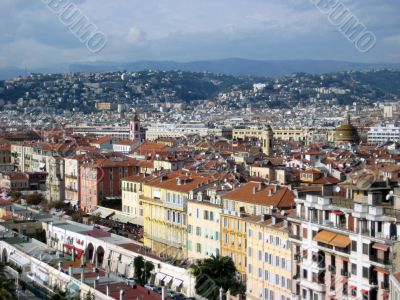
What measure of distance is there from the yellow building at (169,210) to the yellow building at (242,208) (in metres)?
3.83

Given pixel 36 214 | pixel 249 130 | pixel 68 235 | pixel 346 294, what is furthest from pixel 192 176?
pixel 249 130

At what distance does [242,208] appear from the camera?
3778 cm

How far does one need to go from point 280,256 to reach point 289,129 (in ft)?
404

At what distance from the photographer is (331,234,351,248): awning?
2639 cm

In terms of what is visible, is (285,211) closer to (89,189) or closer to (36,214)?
(36,214)

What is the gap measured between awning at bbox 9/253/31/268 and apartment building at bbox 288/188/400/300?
1453 cm

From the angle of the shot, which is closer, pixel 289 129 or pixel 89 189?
pixel 89 189

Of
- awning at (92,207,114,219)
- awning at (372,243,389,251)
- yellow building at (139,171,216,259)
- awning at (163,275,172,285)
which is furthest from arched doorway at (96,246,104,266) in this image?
awning at (372,243,389,251)

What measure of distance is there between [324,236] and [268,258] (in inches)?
223

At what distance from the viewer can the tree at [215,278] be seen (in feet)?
111

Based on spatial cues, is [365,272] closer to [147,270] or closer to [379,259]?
[379,259]

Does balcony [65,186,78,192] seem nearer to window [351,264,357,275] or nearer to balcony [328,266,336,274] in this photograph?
balcony [328,266,336,274]

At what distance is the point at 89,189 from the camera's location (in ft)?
213

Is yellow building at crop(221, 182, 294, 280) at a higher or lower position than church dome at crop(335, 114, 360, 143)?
lower
